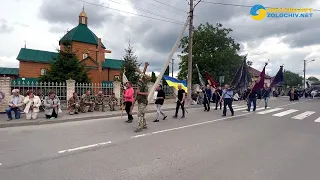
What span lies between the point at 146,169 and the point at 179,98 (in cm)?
699

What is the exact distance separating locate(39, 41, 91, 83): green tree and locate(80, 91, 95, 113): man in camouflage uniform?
998 centimetres

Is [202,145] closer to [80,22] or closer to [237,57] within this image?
[237,57]

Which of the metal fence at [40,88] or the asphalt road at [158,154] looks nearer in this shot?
the asphalt road at [158,154]

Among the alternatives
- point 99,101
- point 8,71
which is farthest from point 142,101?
point 8,71

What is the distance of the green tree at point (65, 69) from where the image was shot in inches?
830

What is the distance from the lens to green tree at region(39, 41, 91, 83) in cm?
2108

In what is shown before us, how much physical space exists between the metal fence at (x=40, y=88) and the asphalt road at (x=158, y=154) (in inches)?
168

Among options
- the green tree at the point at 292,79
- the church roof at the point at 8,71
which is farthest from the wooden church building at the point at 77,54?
the green tree at the point at 292,79

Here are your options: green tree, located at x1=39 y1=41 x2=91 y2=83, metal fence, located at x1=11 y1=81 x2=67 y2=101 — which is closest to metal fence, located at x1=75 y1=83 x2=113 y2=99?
metal fence, located at x1=11 y1=81 x2=67 y2=101

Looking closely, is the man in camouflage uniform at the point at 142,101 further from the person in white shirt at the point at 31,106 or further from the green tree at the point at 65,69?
the green tree at the point at 65,69

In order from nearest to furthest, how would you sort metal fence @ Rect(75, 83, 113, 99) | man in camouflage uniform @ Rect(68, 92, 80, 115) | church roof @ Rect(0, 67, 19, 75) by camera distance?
man in camouflage uniform @ Rect(68, 92, 80, 115), metal fence @ Rect(75, 83, 113, 99), church roof @ Rect(0, 67, 19, 75)

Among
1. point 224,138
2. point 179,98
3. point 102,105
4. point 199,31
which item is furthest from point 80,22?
point 224,138

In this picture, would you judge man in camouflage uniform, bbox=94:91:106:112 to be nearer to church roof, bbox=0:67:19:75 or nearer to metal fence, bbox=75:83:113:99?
metal fence, bbox=75:83:113:99

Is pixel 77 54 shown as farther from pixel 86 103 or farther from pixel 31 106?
pixel 31 106
